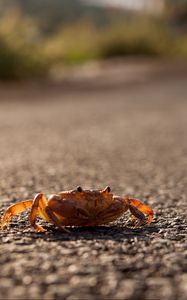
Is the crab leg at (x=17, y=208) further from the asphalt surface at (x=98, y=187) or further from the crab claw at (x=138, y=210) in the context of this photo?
the crab claw at (x=138, y=210)

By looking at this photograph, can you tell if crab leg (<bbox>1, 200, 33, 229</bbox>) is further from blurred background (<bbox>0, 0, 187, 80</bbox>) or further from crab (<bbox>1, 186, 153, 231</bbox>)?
blurred background (<bbox>0, 0, 187, 80</bbox>)

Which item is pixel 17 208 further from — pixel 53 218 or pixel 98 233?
pixel 98 233

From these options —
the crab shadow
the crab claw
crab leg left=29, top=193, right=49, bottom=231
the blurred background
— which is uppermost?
the blurred background

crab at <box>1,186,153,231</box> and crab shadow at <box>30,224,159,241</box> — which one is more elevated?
crab at <box>1,186,153,231</box>

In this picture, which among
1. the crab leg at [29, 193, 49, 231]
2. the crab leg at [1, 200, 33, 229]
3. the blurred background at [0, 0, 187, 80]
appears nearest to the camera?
the crab leg at [29, 193, 49, 231]

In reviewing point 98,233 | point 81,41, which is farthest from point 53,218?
point 81,41

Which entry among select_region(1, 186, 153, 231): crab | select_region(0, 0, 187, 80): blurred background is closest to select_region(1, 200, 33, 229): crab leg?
select_region(1, 186, 153, 231): crab

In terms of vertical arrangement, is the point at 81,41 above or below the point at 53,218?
above

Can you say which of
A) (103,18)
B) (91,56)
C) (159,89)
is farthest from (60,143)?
(103,18)

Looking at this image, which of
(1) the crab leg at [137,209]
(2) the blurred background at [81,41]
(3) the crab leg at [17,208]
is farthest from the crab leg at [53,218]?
(2) the blurred background at [81,41]
